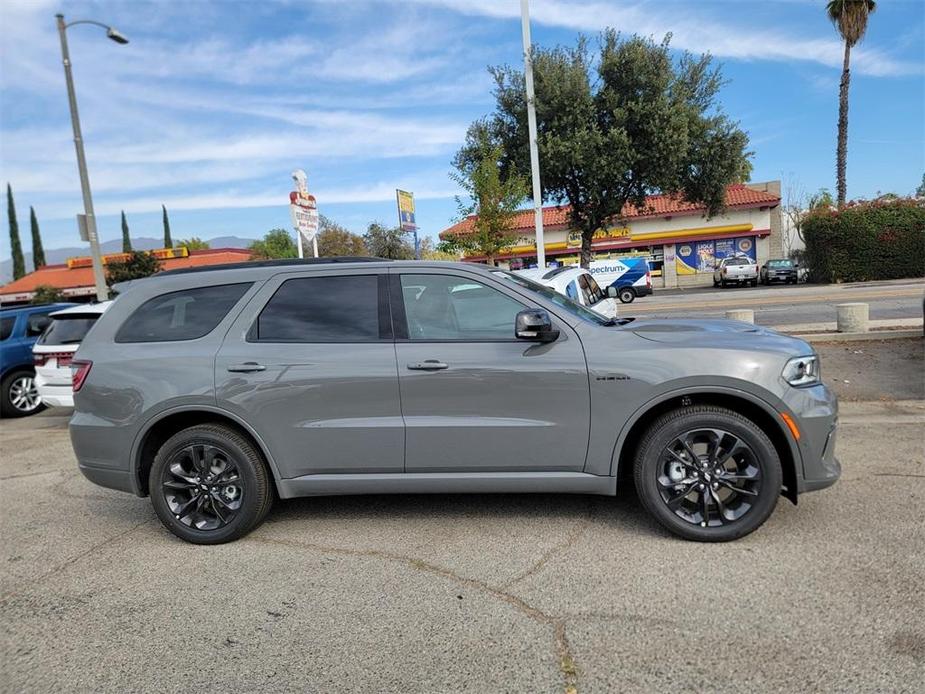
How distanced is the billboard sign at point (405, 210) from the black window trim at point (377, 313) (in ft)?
66.9

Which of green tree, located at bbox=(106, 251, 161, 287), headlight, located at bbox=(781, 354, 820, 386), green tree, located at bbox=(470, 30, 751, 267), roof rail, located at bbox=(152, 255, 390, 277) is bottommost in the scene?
headlight, located at bbox=(781, 354, 820, 386)

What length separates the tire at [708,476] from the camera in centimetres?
356

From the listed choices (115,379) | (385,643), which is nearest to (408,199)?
(115,379)

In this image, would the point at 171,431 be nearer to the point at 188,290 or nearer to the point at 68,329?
the point at 188,290

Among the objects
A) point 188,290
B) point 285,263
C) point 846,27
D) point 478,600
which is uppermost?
point 846,27

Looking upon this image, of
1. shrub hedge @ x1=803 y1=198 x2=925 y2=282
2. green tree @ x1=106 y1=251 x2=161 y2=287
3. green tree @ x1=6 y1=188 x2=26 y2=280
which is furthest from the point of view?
green tree @ x1=6 y1=188 x2=26 y2=280

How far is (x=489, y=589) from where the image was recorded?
3293 millimetres

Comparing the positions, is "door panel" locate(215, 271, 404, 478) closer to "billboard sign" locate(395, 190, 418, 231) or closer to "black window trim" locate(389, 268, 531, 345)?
"black window trim" locate(389, 268, 531, 345)

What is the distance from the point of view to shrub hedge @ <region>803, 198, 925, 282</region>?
89.8ft

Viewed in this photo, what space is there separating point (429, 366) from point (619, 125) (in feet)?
71.9

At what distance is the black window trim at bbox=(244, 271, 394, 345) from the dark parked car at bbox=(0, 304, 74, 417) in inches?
303

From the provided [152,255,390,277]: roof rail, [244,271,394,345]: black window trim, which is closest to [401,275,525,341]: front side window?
[244,271,394,345]: black window trim

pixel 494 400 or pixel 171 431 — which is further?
pixel 171 431

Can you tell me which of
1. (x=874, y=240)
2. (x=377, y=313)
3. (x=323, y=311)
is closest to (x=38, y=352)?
(x=323, y=311)
